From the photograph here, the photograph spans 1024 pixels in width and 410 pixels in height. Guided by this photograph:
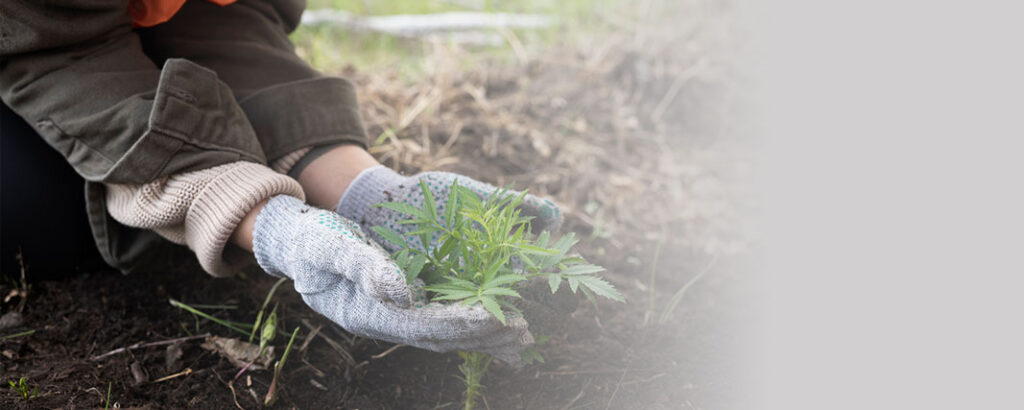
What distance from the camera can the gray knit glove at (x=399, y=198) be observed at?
1652 millimetres

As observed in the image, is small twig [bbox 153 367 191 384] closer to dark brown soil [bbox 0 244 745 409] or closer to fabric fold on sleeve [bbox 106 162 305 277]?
dark brown soil [bbox 0 244 745 409]

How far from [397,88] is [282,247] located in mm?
1644

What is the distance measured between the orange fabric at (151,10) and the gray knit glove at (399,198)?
571 mm

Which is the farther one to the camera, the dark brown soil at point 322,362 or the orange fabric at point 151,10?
the orange fabric at point 151,10

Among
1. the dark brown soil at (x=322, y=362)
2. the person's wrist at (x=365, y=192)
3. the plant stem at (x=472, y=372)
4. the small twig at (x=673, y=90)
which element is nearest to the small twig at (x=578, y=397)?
the dark brown soil at (x=322, y=362)

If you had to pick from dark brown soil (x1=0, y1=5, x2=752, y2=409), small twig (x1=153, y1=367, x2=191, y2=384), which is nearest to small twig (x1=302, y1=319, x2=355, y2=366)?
dark brown soil (x1=0, y1=5, x2=752, y2=409)

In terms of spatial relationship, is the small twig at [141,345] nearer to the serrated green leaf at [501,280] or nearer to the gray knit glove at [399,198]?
the gray knit glove at [399,198]

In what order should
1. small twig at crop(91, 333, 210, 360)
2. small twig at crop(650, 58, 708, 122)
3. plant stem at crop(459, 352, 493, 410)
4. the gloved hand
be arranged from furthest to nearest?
small twig at crop(650, 58, 708, 122)
small twig at crop(91, 333, 210, 360)
plant stem at crop(459, 352, 493, 410)
the gloved hand

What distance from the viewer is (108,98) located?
65.0 inches

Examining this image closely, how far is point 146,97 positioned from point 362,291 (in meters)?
0.70

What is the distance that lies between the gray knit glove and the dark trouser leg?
750 millimetres

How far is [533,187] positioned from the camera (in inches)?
101

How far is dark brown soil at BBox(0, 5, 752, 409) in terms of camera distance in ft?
5.50

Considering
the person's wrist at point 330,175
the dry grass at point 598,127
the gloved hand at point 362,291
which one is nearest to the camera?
the gloved hand at point 362,291
